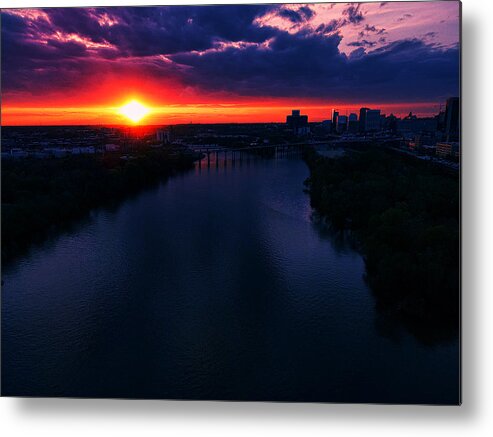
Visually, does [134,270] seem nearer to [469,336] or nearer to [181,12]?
[181,12]

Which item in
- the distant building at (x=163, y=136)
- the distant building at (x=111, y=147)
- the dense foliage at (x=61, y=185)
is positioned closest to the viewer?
the dense foliage at (x=61, y=185)

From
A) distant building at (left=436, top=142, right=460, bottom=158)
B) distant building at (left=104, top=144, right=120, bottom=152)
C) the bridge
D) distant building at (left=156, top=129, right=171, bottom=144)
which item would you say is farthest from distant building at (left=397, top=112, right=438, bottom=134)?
distant building at (left=104, top=144, right=120, bottom=152)

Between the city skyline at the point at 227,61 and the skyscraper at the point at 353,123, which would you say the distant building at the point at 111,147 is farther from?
the skyscraper at the point at 353,123

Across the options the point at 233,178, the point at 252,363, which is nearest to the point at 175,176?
the point at 233,178

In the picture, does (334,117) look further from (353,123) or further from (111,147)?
(111,147)

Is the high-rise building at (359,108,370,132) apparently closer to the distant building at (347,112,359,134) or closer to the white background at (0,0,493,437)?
the distant building at (347,112,359,134)

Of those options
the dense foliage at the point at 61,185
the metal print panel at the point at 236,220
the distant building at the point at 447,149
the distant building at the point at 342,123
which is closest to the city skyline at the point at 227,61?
the metal print panel at the point at 236,220

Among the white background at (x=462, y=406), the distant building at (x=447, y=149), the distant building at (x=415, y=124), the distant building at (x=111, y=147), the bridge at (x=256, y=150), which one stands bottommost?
the white background at (x=462, y=406)

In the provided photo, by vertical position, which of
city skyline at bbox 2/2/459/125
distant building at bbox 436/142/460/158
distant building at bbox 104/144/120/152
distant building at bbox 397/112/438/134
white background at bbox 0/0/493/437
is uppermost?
city skyline at bbox 2/2/459/125
